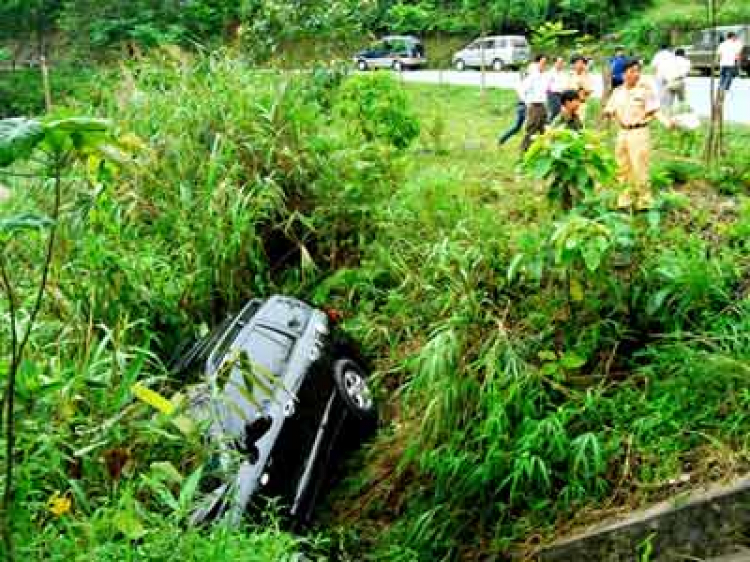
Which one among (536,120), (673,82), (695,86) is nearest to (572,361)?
(536,120)

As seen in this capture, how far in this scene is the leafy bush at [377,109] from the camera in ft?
31.0

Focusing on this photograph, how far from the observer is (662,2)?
28.9m

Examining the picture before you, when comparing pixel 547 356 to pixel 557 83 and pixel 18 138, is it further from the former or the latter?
pixel 557 83

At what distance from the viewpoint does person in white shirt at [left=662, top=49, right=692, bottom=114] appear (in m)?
10.5

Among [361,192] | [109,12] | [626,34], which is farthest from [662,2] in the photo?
[361,192]

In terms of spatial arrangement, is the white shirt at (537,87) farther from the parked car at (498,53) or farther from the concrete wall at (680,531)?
the parked car at (498,53)

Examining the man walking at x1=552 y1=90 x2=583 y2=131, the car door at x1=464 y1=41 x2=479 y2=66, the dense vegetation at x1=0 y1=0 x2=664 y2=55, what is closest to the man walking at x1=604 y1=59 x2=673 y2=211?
the man walking at x1=552 y1=90 x2=583 y2=131

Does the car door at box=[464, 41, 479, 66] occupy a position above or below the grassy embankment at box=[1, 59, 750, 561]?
above

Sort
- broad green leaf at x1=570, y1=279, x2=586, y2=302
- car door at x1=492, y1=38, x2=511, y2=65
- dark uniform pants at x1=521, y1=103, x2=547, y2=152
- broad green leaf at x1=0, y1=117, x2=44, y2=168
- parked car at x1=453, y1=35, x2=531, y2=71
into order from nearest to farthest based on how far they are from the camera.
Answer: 1. broad green leaf at x1=0, y1=117, x2=44, y2=168
2. broad green leaf at x1=570, y1=279, x2=586, y2=302
3. dark uniform pants at x1=521, y1=103, x2=547, y2=152
4. parked car at x1=453, y1=35, x2=531, y2=71
5. car door at x1=492, y1=38, x2=511, y2=65

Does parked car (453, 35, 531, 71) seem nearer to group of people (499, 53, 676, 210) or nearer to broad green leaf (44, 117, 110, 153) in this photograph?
group of people (499, 53, 676, 210)

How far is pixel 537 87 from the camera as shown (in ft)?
35.0

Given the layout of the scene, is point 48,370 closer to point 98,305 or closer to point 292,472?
point 292,472

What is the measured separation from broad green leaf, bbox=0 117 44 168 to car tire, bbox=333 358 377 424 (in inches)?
149

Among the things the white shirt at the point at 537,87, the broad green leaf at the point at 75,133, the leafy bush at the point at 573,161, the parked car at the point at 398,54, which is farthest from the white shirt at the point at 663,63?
the parked car at the point at 398,54
